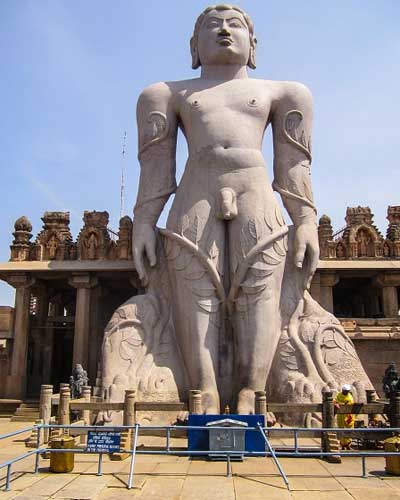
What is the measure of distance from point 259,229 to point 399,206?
9.64m

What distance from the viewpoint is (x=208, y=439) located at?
7.68 m

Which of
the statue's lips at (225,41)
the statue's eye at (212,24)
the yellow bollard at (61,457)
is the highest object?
the statue's eye at (212,24)

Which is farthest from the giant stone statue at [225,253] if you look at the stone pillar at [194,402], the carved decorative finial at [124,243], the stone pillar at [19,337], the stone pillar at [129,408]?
the stone pillar at [19,337]

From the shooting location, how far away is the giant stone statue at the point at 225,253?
1102cm

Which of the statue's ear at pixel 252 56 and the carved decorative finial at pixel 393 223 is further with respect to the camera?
the carved decorative finial at pixel 393 223

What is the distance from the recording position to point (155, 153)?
504 inches

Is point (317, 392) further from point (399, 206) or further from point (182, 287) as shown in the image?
point (399, 206)

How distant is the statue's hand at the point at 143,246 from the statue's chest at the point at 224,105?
290 centimetres

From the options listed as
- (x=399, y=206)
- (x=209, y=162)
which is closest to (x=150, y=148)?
(x=209, y=162)

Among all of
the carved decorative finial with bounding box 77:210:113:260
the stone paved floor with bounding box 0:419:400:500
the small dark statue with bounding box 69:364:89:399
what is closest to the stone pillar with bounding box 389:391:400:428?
the stone paved floor with bounding box 0:419:400:500

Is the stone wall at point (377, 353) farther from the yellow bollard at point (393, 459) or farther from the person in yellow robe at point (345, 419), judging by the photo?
the yellow bollard at point (393, 459)

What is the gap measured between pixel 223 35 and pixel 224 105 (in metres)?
1.91

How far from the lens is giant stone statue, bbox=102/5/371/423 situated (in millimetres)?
11023

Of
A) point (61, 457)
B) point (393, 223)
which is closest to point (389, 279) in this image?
point (393, 223)
